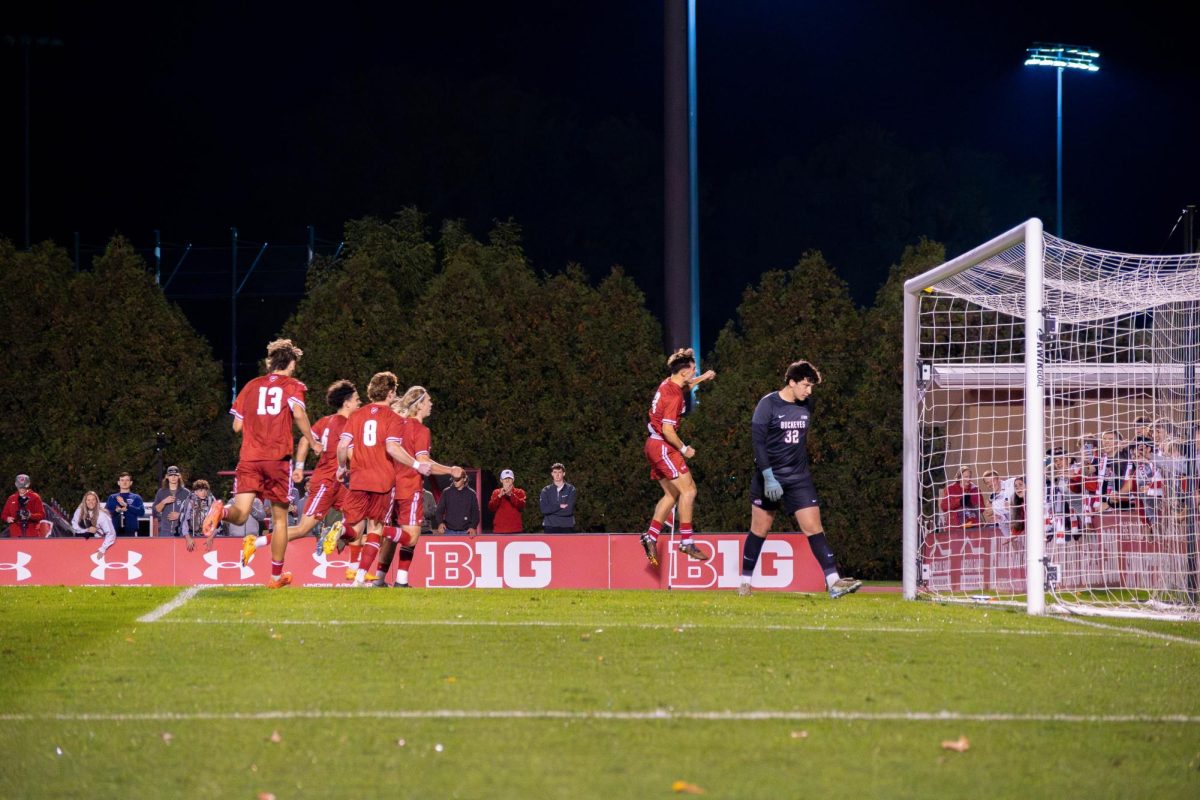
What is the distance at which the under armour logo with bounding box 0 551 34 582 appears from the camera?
2031 centimetres

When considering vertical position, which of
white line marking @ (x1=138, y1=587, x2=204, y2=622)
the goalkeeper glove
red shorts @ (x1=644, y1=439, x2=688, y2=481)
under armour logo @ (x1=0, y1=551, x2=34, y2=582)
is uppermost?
red shorts @ (x1=644, y1=439, x2=688, y2=481)

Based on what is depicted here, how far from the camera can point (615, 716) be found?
635 centimetres

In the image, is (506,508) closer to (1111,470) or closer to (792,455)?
(1111,470)

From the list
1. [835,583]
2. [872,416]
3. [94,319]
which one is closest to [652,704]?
[835,583]

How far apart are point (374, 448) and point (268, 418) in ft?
4.34

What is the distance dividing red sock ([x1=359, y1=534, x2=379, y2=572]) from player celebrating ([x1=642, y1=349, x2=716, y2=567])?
2.73 metres

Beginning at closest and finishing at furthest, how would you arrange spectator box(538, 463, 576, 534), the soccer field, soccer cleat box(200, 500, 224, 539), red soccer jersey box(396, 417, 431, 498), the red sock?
the soccer field → soccer cleat box(200, 500, 224, 539) → red soccer jersey box(396, 417, 431, 498) → the red sock → spectator box(538, 463, 576, 534)

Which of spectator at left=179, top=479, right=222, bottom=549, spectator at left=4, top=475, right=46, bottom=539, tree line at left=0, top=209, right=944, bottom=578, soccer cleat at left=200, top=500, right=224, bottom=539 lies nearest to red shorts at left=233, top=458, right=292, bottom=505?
soccer cleat at left=200, top=500, right=224, bottom=539

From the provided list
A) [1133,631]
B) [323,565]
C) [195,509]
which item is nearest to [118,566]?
[195,509]

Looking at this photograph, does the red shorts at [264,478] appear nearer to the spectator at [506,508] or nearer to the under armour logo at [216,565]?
the under armour logo at [216,565]

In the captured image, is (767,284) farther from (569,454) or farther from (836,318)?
(569,454)

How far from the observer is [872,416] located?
73.2 ft

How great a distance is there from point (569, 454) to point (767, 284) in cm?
477

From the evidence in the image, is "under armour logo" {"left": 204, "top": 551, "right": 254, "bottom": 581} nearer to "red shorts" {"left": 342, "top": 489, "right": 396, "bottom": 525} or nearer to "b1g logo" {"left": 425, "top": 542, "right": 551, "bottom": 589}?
"b1g logo" {"left": 425, "top": 542, "right": 551, "bottom": 589}
